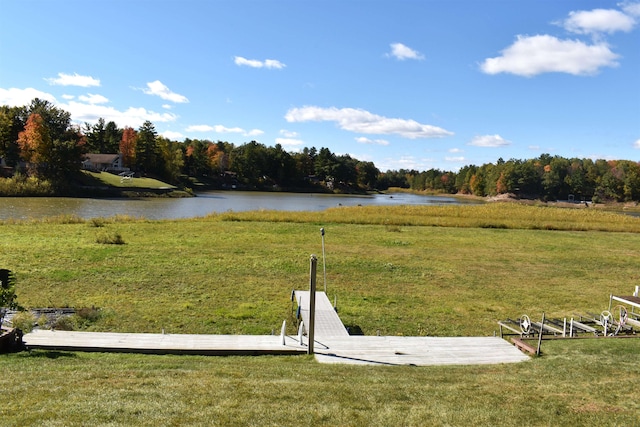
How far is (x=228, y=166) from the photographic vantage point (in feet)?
421

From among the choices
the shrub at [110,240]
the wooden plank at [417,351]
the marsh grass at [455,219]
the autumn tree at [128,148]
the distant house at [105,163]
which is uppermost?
the autumn tree at [128,148]

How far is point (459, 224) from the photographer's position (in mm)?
39281

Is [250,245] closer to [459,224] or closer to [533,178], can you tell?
[459,224]

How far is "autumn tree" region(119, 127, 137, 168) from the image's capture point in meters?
96.8

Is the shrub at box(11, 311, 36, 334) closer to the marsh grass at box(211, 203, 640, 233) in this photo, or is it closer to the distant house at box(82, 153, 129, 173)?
the marsh grass at box(211, 203, 640, 233)

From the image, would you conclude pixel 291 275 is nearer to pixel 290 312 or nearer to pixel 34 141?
pixel 290 312

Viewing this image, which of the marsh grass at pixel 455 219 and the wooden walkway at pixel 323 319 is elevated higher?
the marsh grass at pixel 455 219

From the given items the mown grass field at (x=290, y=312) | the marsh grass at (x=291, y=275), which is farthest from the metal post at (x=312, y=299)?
the marsh grass at (x=291, y=275)

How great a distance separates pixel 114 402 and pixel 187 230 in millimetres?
25429

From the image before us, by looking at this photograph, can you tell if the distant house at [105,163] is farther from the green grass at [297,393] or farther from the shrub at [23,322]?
the green grass at [297,393]

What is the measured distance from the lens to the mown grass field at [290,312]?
17.8 feet

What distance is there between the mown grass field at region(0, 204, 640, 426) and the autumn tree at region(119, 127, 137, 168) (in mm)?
70494

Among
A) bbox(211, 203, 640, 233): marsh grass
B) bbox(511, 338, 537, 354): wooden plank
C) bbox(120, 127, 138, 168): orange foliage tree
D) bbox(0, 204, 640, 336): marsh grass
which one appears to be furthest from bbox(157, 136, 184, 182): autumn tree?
bbox(511, 338, 537, 354): wooden plank

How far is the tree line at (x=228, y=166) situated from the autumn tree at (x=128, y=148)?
0.22 meters
